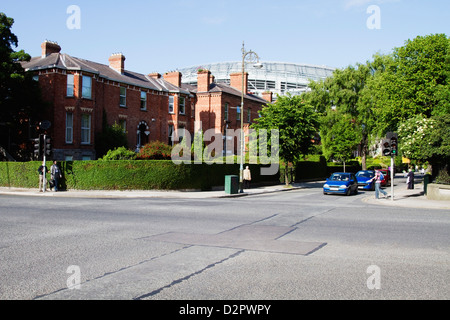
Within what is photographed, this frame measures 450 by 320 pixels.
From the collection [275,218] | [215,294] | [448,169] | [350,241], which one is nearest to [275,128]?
[448,169]

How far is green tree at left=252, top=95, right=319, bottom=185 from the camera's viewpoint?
1265 inches

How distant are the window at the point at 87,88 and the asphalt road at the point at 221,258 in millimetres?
23728

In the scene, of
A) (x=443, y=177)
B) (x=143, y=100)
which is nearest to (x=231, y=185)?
(x=443, y=177)

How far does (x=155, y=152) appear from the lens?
2755 centimetres

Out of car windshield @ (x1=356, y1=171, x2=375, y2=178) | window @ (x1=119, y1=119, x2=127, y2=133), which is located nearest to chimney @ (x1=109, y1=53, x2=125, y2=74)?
window @ (x1=119, y1=119, x2=127, y2=133)

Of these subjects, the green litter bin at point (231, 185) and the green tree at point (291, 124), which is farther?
the green tree at point (291, 124)

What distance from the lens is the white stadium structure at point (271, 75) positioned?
10300cm

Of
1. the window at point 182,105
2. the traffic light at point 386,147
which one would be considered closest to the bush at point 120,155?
the traffic light at point 386,147

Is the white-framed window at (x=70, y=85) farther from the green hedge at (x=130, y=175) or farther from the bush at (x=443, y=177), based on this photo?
the bush at (x=443, y=177)

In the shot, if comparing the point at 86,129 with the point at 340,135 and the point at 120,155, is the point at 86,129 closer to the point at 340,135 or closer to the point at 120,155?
the point at 120,155

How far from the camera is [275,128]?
3216 cm

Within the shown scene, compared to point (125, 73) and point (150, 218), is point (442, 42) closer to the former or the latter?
point (125, 73)

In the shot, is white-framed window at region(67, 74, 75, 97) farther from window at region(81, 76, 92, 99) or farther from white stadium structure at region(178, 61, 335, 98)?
white stadium structure at region(178, 61, 335, 98)

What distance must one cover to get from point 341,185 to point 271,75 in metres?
84.9
